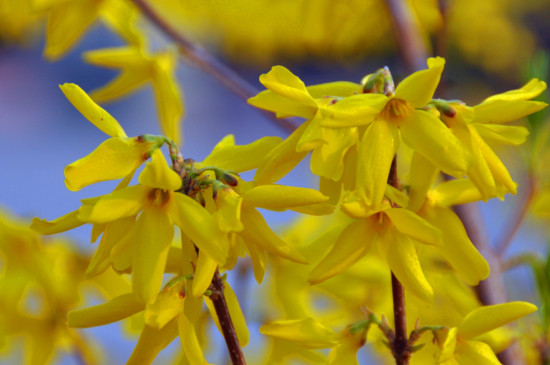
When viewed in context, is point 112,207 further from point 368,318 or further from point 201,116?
point 201,116

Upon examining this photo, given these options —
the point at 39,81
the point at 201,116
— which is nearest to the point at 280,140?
the point at 201,116

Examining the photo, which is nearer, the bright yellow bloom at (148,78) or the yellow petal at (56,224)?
the yellow petal at (56,224)

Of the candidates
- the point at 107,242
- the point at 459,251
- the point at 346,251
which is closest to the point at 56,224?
the point at 107,242

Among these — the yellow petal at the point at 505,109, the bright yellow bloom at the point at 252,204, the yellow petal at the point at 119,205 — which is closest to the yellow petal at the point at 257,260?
the bright yellow bloom at the point at 252,204

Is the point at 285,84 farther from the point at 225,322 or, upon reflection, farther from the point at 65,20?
the point at 65,20

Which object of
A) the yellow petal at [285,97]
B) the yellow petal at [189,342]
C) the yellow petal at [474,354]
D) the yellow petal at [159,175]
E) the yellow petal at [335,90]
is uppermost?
the yellow petal at [335,90]

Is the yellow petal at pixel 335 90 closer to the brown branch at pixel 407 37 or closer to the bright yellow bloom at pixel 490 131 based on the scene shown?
the bright yellow bloom at pixel 490 131
